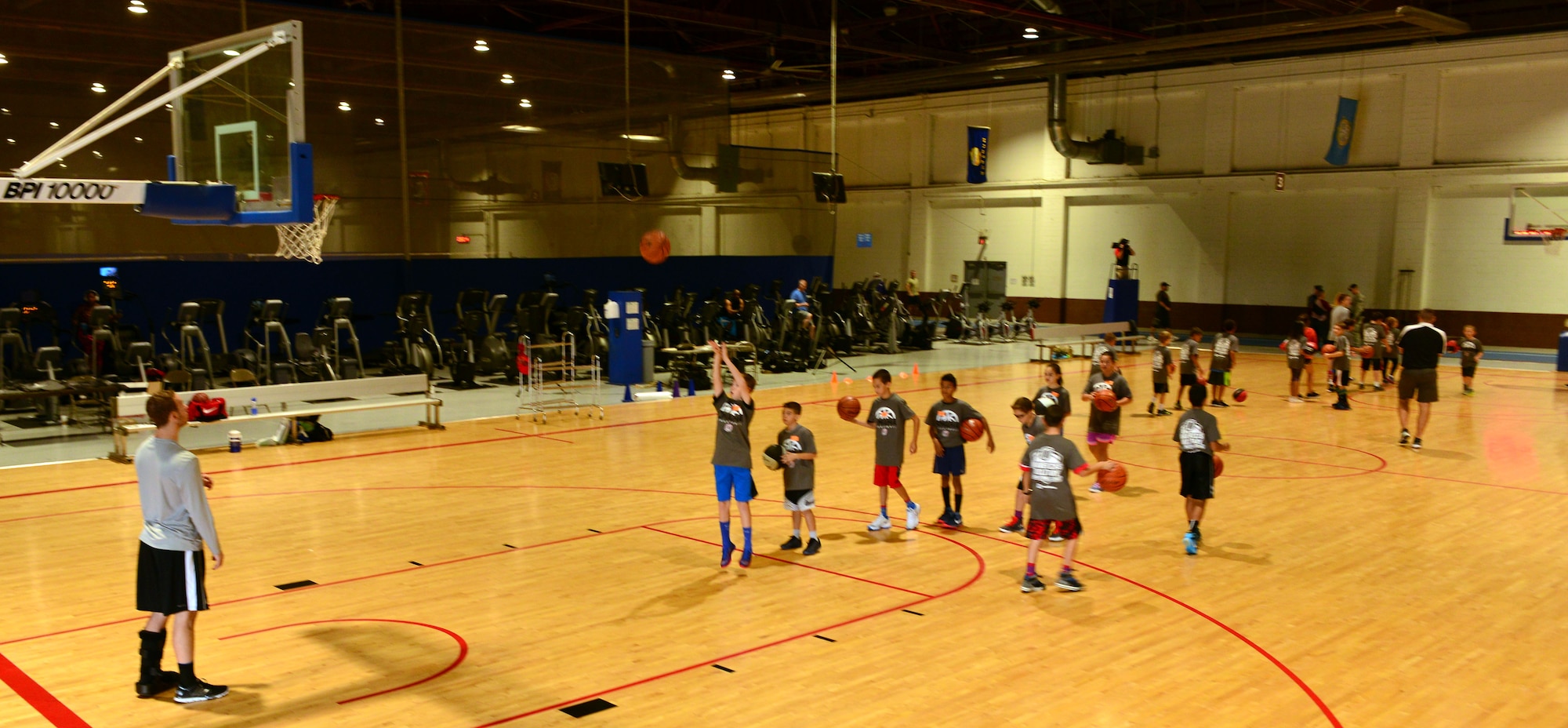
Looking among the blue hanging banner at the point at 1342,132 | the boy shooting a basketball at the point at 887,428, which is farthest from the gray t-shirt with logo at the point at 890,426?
the blue hanging banner at the point at 1342,132

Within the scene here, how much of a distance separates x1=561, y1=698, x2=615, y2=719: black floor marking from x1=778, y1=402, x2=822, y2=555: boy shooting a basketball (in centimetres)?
299

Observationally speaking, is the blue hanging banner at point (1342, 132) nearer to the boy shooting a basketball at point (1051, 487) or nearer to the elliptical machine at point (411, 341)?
the elliptical machine at point (411, 341)

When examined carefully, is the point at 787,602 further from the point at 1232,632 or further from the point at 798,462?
the point at 1232,632

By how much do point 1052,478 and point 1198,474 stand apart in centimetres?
205

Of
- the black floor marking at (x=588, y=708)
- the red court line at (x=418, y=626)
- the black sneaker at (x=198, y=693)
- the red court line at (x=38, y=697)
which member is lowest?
the red court line at (x=38, y=697)

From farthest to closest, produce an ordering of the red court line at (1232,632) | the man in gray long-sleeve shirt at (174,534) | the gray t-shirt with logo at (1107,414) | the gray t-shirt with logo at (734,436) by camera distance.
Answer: the gray t-shirt with logo at (1107,414) → the gray t-shirt with logo at (734,436) → the red court line at (1232,632) → the man in gray long-sleeve shirt at (174,534)

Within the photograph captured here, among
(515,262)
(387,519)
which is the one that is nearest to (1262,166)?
(515,262)

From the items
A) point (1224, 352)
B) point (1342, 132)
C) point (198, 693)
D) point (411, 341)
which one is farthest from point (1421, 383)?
point (411, 341)

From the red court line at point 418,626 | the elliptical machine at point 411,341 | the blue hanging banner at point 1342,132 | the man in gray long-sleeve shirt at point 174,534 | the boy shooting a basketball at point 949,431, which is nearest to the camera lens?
the man in gray long-sleeve shirt at point 174,534

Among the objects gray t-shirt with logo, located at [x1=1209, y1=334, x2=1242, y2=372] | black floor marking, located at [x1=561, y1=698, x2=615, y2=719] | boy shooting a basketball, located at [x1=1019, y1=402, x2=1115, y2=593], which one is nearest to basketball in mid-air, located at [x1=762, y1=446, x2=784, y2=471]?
boy shooting a basketball, located at [x1=1019, y1=402, x2=1115, y2=593]

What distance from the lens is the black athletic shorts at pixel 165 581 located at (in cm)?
592

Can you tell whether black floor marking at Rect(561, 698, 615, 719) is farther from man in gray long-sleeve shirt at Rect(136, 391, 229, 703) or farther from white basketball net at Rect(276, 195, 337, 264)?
white basketball net at Rect(276, 195, 337, 264)

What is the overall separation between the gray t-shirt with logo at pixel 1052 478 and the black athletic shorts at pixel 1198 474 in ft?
5.85

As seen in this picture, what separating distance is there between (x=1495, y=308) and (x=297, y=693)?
29.4m
